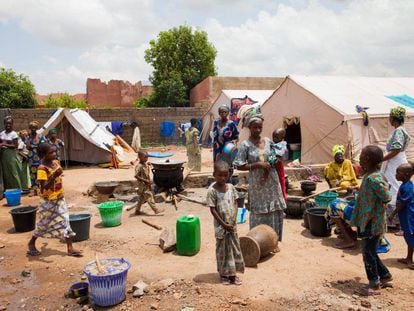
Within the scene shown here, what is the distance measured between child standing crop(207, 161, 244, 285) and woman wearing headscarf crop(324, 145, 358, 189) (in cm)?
305

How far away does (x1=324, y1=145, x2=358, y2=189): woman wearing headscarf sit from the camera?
6113 millimetres

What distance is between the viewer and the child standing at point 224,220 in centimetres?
360

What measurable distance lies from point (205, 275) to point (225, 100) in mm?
14703

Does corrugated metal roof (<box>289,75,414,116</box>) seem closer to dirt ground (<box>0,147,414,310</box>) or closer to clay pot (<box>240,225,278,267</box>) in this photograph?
dirt ground (<box>0,147,414,310</box>)

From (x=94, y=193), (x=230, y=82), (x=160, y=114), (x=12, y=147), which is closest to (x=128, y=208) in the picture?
(x=94, y=193)

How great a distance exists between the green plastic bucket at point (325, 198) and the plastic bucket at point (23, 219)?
14.2ft

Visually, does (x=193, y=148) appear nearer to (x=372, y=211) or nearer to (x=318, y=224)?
(x=318, y=224)

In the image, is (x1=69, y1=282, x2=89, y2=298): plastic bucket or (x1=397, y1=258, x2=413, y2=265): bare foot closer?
(x1=69, y1=282, x2=89, y2=298): plastic bucket

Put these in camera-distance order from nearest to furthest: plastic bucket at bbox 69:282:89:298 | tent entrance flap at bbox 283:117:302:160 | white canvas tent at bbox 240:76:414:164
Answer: plastic bucket at bbox 69:282:89:298
white canvas tent at bbox 240:76:414:164
tent entrance flap at bbox 283:117:302:160

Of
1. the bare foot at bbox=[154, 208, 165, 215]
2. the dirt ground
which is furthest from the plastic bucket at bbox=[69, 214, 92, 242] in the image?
the bare foot at bbox=[154, 208, 165, 215]

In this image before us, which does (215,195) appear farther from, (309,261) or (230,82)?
(230,82)

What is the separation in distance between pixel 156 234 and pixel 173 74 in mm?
22041

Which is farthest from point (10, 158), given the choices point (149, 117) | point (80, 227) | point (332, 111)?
point (149, 117)

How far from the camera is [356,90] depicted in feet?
40.0
